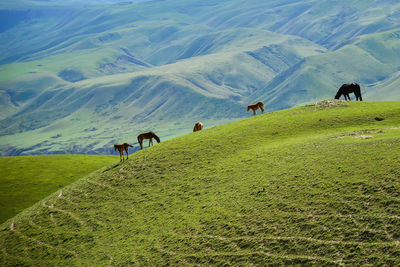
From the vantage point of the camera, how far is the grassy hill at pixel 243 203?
814 inches

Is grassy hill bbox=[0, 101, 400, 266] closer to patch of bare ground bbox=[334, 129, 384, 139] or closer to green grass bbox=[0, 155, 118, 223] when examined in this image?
patch of bare ground bbox=[334, 129, 384, 139]

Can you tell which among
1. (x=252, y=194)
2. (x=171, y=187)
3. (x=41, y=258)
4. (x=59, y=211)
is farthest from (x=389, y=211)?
(x=59, y=211)

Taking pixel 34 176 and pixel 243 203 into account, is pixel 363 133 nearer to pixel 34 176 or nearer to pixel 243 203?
pixel 243 203

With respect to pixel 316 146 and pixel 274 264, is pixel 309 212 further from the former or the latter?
pixel 316 146

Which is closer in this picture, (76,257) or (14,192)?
(76,257)

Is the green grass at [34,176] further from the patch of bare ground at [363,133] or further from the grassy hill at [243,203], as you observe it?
the patch of bare ground at [363,133]

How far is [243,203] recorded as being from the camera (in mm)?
25859

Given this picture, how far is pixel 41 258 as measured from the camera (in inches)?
1147

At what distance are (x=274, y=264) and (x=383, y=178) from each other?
875 cm

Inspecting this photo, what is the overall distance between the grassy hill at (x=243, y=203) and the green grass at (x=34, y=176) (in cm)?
1570

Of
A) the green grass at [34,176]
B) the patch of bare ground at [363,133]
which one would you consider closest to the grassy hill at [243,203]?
the patch of bare ground at [363,133]

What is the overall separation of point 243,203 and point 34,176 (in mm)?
43690

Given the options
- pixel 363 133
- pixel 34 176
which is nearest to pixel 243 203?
pixel 363 133

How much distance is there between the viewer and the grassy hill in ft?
67.8
